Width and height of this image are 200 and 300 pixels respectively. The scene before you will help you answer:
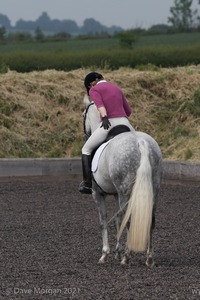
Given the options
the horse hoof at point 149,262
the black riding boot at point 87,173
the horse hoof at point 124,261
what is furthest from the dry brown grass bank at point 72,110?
the horse hoof at point 149,262

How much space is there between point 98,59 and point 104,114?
1679 cm

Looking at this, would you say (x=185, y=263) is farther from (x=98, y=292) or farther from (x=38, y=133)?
(x=38, y=133)

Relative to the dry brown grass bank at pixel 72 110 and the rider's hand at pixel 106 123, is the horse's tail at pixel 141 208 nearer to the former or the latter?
the rider's hand at pixel 106 123

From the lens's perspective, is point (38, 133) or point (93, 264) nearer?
point (93, 264)

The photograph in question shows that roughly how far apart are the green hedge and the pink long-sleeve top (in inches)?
608

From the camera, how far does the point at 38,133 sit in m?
20.6

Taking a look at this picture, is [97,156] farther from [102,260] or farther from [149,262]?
[149,262]

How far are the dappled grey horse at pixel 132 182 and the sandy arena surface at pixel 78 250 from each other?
284 millimetres

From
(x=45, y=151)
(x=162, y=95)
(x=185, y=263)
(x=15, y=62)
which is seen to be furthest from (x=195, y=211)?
(x=15, y=62)

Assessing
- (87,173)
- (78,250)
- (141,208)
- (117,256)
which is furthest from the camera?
(78,250)

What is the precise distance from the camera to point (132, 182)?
10.2m

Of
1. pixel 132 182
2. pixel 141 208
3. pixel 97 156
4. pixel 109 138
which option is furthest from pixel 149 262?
pixel 109 138

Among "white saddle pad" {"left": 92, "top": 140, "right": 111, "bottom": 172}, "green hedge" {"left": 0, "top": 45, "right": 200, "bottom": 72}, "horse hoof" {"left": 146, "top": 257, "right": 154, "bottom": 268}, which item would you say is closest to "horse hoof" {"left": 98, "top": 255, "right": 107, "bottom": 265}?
"horse hoof" {"left": 146, "top": 257, "right": 154, "bottom": 268}

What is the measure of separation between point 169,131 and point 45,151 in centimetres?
253
